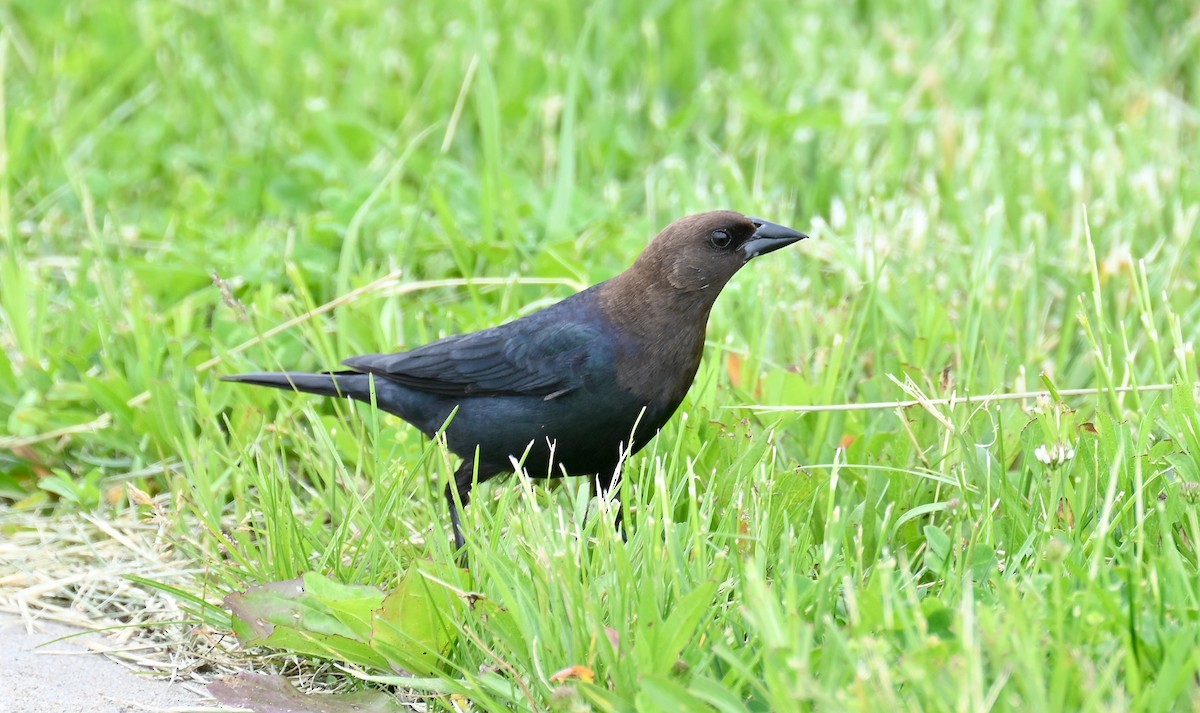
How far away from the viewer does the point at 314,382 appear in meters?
3.40

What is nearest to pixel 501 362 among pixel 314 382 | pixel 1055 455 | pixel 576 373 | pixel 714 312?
pixel 576 373

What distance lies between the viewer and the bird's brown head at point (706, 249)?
3158mm

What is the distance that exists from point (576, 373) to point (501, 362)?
0.89 ft

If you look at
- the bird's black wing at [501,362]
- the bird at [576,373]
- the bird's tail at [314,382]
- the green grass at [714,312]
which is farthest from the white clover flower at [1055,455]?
the bird's tail at [314,382]

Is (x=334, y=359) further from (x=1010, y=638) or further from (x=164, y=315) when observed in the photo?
(x=1010, y=638)

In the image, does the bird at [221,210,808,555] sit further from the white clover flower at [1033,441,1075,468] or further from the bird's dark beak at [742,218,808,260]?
the white clover flower at [1033,441,1075,468]

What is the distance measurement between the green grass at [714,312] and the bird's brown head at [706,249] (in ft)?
1.05

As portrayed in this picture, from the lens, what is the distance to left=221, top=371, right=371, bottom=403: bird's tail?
338cm

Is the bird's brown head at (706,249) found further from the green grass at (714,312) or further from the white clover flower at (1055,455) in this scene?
the white clover flower at (1055,455)

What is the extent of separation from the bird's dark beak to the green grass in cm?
35

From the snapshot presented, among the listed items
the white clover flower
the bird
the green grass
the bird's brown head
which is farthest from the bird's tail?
the white clover flower

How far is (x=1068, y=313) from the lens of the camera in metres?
4.00

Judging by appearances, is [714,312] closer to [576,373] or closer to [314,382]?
[576,373]

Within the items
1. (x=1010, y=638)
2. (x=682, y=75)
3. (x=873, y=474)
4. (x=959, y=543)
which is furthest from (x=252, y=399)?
(x=682, y=75)
